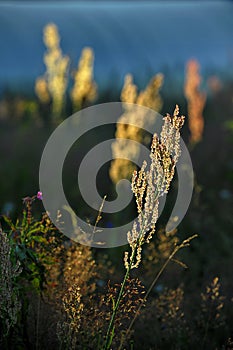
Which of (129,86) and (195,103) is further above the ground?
(195,103)

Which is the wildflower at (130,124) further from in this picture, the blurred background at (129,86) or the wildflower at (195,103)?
the wildflower at (195,103)

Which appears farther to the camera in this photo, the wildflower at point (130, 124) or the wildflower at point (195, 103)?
the wildflower at point (195, 103)

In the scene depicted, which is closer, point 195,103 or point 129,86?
point 129,86

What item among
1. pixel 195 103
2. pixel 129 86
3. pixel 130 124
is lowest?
pixel 130 124

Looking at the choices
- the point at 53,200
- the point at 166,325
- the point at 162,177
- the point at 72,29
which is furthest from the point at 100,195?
the point at 72,29

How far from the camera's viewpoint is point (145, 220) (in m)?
2.37

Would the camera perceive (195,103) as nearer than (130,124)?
No

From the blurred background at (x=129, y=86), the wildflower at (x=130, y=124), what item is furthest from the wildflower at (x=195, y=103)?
the wildflower at (x=130, y=124)

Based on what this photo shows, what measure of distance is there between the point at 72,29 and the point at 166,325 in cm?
1289

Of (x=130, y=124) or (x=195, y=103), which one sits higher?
(x=195, y=103)

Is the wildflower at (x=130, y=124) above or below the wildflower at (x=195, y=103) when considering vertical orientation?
below

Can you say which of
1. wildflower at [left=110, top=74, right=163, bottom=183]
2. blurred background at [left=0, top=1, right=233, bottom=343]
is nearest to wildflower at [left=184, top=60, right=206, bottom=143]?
blurred background at [left=0, top=1, right=233, bottom=343]

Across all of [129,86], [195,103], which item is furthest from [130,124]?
[195,103]

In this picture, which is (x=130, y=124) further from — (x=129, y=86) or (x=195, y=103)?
(x=195, y=103)
